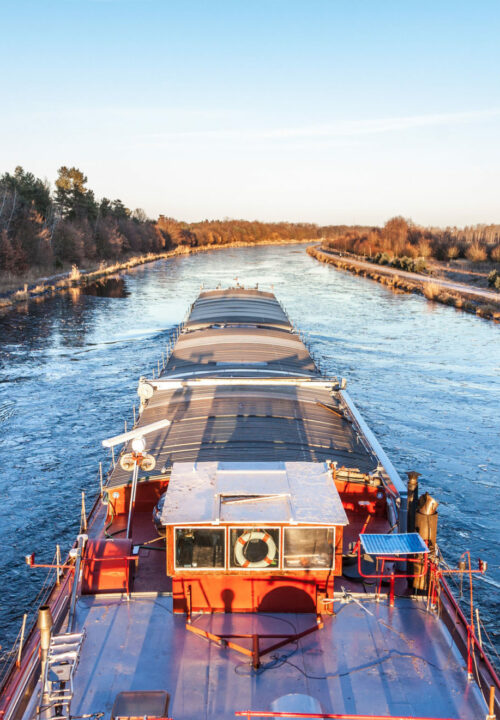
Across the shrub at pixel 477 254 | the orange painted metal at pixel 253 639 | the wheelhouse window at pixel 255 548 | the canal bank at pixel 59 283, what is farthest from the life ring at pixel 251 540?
the shrub at pixel 477 254

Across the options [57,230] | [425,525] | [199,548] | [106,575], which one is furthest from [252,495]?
[57,230]

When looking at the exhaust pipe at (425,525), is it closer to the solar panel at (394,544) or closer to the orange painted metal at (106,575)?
the solar panel at (394,544)

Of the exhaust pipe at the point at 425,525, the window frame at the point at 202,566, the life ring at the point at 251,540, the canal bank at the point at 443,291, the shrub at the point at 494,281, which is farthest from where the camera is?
the shrub at the point at 494,281

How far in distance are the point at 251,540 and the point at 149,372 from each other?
29.0 meters

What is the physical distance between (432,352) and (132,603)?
125 feet

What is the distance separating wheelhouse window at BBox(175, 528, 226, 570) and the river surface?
21.8 feet

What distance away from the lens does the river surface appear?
65.9 feet

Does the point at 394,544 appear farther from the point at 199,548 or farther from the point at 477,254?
the point at 477,254

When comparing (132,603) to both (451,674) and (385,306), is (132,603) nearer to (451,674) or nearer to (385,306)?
(451,674)

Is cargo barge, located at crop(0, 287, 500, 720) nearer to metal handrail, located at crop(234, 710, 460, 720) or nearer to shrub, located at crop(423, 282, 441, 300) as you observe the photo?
metal handrail, located at crop(234, 710, 460, 720)

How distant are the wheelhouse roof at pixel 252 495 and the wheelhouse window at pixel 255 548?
270 mm

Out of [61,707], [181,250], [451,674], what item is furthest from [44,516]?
[181,250]

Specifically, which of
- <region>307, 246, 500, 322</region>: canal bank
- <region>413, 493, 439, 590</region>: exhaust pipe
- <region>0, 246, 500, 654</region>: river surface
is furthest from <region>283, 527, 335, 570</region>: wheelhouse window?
<region>307, 246, 500, 322</region>: canal bank

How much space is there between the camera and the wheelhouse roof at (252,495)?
1056 centimetres
